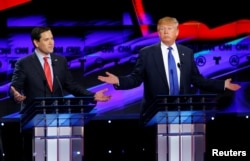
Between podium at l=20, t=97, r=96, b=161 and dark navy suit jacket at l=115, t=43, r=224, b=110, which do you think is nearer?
podium at l=20, t=97, r=96, b=161

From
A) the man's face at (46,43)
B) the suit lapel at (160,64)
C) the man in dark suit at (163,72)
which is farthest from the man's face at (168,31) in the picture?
the man's face at (46,43)

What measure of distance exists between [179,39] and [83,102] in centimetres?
A: 319

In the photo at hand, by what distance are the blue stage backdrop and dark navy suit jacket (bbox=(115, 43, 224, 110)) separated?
196 centimetres

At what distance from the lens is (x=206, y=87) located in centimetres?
739

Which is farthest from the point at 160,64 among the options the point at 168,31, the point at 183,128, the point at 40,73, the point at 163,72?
the point at 40,73

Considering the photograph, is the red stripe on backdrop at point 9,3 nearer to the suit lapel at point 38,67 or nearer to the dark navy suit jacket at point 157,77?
the suit lapel at point 38,67

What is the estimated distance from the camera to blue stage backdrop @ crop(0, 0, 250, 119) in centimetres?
923

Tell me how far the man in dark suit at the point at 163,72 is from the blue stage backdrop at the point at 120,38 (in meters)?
1.96

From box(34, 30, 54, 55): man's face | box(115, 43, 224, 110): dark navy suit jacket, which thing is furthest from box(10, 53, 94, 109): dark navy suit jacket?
box(115, 43, 224, 110): dark navy suit jacket

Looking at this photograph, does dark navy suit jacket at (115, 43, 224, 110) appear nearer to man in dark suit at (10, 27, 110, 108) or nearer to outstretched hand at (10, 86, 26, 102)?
man in dark suit at (10, 27, 110, 108)

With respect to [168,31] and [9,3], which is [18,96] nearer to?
[168,31]

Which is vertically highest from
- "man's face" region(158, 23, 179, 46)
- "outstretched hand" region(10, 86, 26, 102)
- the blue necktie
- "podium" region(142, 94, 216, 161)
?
"man's face" region(158, 23, 179, 46)

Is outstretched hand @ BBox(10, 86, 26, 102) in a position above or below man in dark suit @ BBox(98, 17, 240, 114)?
below

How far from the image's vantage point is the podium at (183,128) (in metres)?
6.42
